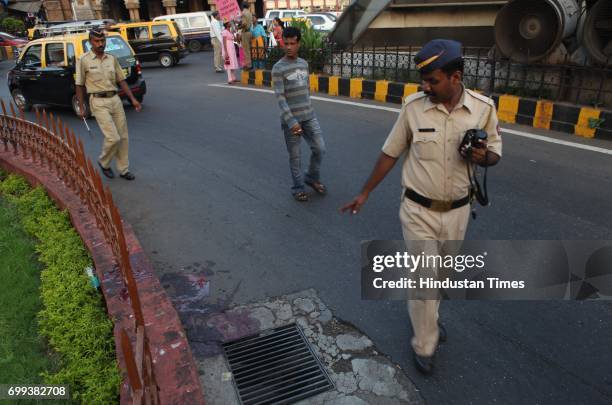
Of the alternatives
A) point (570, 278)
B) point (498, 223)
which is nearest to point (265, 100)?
point (498, 223)

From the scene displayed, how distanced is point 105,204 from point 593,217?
13.6ft

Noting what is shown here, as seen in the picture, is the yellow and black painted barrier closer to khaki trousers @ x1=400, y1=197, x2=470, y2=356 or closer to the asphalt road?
the asphalt road

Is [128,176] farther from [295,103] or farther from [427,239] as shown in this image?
[427,239]

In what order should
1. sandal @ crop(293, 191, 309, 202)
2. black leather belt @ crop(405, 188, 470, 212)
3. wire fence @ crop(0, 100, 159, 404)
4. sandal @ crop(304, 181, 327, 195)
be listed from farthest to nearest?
sandal @ crop(304, 181, 327, 195) < sandal @ crop(293, 191, 309, 202) < black leather belt @ crop(405, 188, 470, 212) < wire fence @ crop(0, 100, 159, 404)

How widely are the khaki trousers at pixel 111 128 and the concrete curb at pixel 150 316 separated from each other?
1.45 metres

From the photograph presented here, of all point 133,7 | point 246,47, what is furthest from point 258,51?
point 133,7

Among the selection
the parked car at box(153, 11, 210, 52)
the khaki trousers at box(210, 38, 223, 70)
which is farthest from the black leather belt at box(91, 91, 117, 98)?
the parked car at box(153, 11, 210, 52)

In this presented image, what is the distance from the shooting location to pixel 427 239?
2.65 m

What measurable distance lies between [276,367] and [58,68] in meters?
9.38

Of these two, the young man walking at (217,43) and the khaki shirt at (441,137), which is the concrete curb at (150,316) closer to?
the khaki shirt at (441,137)

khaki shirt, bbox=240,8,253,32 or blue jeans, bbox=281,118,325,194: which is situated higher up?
khaki shirt, bbox=240,8,253,32

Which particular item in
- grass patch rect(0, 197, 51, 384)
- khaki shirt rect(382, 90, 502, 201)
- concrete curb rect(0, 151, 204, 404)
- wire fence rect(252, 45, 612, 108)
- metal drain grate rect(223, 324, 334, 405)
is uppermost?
khaki shirt rect(382, 90, 502, 201)

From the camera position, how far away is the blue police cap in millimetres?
2309

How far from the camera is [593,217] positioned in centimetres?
443
